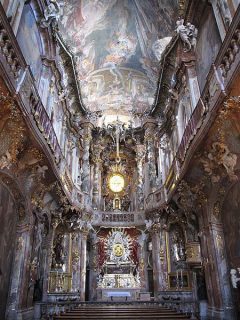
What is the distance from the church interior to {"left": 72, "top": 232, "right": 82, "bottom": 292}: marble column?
58 millimetres

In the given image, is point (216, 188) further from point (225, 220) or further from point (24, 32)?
point (24, 32)

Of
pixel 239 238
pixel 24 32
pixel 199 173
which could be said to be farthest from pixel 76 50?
pixel 239 238

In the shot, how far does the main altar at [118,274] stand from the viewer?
17.7 m

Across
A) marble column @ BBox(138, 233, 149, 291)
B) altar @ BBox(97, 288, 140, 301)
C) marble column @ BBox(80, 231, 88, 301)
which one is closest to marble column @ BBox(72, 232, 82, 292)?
marble column @ BBox(80, 231, 88, 301)

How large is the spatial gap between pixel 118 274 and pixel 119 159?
29.2 feet

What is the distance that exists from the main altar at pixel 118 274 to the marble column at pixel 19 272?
28.1 feet

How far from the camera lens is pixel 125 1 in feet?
58.7

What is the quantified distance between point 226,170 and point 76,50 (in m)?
13.3

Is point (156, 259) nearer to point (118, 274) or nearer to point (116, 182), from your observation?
point (118, 274)

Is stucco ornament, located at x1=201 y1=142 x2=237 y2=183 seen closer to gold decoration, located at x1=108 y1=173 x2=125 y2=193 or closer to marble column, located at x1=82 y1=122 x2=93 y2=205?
marble column, located at x1=82 y1=122 x2=93 y2=205

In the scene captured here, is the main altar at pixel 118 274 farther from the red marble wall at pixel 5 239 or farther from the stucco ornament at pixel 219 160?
the stucco ornament at pixel 219 160

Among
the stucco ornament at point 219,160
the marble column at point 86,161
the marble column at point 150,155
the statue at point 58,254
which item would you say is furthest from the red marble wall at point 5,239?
the marble column at point 150,155

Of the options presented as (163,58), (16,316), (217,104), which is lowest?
(16,316)

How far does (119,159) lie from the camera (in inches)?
940
